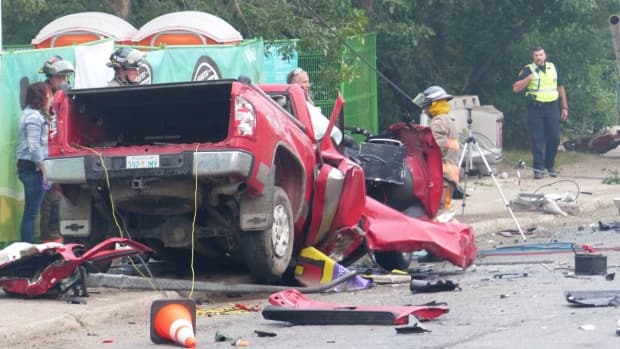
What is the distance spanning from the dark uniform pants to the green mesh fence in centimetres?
249

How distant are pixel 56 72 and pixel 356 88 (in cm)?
927

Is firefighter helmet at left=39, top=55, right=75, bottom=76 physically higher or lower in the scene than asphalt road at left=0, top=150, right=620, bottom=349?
higher

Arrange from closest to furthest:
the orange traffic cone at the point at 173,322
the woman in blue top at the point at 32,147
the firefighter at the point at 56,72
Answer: the orange traffic cone at the point at 173,322, the woman in blue top at the point at 32,147, the firefighter at the point at 56,72

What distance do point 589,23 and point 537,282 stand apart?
13.1 m

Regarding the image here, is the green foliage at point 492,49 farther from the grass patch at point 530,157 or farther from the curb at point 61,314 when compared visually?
the curb at point 61,314

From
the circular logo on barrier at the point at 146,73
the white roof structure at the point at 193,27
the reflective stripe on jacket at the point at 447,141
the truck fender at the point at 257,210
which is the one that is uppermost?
the white roof structure at the point at 193,27

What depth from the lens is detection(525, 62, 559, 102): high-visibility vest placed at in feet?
69.7

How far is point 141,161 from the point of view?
10078mm

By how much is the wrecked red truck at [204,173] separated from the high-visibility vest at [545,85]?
1017 cm

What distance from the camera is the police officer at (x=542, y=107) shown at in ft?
69.6

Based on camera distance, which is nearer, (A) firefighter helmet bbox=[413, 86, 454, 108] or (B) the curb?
(B) the curb

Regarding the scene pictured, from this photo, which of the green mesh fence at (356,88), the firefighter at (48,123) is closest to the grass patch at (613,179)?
the green mesh fence at (356,88)

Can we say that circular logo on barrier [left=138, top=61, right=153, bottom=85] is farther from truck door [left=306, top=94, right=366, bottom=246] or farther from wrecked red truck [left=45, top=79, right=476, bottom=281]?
truck door [left=306, top=94, right=366, bottom=246]

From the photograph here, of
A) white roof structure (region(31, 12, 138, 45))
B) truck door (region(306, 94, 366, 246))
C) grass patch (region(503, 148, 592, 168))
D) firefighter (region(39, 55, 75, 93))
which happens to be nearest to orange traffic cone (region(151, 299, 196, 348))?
truck door (region(306, 94, 366, 246))
